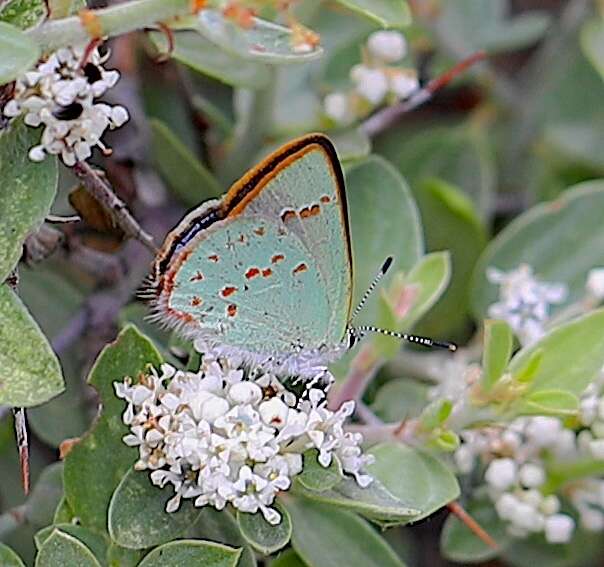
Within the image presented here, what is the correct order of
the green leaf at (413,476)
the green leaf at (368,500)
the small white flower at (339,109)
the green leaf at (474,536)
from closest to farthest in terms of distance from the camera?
the green leaf at (368,500) → the green leaf at (413,476) → the green leaf at (474,536) → the small white flower at (339,109)

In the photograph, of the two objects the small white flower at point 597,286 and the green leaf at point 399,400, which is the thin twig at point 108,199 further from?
the small white flower at point 597,286

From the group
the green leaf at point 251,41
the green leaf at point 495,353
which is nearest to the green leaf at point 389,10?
the green leaf at point 251,41

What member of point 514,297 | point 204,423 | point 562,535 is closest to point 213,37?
point 204,423

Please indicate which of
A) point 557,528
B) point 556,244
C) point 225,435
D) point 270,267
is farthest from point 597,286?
point 225,435

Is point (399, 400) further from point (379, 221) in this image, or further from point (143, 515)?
point (143, 515)

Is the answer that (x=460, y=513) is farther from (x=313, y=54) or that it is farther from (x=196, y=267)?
(x=313, y=54)

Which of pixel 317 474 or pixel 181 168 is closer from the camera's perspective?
pixel 317 474
